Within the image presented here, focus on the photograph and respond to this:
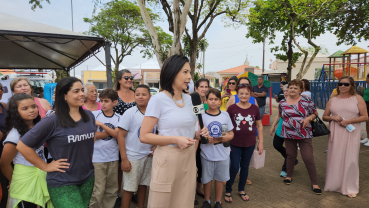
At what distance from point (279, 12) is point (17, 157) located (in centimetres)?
1610

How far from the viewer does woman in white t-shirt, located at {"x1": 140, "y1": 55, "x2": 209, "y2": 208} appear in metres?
1.97

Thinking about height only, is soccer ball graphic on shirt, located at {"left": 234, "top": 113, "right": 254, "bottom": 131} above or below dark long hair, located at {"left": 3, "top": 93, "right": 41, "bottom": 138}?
below

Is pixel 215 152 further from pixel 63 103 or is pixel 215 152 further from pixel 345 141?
pixel 345 141

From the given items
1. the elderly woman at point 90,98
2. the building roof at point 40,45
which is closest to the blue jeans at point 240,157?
the elderly woman at point 90,98

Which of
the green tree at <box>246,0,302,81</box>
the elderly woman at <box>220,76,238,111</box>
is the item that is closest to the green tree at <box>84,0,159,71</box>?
the green tree at <box>246,0,302,81</box>

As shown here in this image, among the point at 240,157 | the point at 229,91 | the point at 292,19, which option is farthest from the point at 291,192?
the point at 292,19

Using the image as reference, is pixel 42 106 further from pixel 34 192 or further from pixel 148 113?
pixel 148 113

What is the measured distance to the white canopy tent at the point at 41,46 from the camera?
5805mm

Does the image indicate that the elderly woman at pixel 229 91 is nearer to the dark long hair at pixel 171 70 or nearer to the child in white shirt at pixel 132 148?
the child in white shirt at pixel 132 148

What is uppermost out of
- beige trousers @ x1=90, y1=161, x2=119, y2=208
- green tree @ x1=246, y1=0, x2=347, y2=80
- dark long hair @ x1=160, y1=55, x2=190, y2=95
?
→ green tree @ x1=246, y1=0, x2=347, y2=80

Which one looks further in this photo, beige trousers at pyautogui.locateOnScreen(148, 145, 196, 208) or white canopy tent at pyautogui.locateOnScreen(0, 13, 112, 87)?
white canopy tent at pyautogui.locateOnScreen(0, 13, 112, 87)

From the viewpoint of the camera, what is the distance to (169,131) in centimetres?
199

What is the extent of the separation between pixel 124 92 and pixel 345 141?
3.62 metres

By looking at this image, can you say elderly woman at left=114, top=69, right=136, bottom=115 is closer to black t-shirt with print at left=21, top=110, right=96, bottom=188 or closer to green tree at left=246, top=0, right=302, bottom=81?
black t-shirt with print at left=21, top=110, right=96, bottom=188
